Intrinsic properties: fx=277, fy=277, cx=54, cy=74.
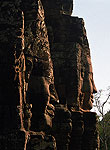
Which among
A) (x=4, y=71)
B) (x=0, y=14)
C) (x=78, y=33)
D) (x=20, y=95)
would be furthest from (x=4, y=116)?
(x=78, y=33)

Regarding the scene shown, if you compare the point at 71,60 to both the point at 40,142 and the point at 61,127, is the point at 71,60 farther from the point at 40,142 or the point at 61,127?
the point at 40,142

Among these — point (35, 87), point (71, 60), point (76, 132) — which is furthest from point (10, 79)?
point (71, 60)

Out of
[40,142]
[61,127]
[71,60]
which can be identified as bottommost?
[40,142]

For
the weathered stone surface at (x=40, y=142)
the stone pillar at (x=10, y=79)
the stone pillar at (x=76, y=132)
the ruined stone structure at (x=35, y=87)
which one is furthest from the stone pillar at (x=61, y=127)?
the stone pillar at (x=10, y=79)

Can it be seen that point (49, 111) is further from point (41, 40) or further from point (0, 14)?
point (0, 14)

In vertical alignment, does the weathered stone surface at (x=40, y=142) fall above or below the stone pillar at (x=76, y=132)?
below

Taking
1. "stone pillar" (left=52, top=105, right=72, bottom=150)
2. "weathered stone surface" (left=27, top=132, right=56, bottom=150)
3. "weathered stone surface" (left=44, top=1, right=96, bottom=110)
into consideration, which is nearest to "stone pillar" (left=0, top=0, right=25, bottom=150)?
"weathered stone surface" (left=27, top=132, right=56, bottom=150)

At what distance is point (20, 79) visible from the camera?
4.96 m

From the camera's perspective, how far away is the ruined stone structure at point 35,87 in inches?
189

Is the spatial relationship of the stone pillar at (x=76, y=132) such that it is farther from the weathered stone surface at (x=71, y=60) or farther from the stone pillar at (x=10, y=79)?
the stone pillar at (x=10, y=79)

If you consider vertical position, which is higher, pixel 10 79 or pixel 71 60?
pixel 71 60

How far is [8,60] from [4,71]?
0.68ft

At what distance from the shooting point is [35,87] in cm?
568

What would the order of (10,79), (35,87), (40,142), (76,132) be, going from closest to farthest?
(10,79), (40,142), (35,87), (76,132)
